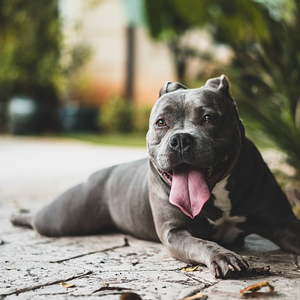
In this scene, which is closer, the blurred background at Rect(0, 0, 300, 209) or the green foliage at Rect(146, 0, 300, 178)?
the green foliage at Rect(146, 0, 300, 178)

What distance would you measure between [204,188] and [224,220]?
398mm

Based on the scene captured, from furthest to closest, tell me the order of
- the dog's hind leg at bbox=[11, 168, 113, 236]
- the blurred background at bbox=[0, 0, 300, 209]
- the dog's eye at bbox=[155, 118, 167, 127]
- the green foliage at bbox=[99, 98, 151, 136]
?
the green foliage at bbox=[99, 98, 151, 136] < the blurred background at bbox=[0, 0, 300, 209] < the dog's hind leg at bbox=[11, 168, 113, 236] < the dog's eye at bbox=[155, 118, 167, 127]

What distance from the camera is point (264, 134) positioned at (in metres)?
4.49

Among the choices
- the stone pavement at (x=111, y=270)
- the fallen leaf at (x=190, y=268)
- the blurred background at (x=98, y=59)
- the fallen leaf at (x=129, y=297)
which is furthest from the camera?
the blurred background at (x=98, y=59)

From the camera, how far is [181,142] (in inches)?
101

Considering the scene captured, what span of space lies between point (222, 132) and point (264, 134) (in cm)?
188

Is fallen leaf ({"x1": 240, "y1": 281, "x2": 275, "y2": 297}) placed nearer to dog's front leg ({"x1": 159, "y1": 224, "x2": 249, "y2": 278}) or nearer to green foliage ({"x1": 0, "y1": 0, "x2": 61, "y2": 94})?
dog's front leg ({"x1": 159, "y1": 224, "x2": 249, "y2": 278})

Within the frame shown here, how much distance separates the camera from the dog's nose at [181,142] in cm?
257

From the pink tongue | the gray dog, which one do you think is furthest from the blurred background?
the pink tongue

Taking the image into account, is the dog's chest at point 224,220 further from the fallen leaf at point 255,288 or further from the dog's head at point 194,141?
the fallen leaf at point 255,288

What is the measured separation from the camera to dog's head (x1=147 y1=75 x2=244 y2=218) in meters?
2.59

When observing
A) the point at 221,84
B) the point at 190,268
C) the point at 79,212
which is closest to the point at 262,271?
the point at 190,268

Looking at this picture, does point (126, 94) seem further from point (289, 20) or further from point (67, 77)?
point (289, 20)

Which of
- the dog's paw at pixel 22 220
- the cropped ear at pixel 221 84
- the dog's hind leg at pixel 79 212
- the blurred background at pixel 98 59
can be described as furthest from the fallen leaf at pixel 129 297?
the blurred background at pixel 98 59
